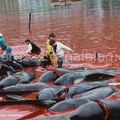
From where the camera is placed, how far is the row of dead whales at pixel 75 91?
9.67 m

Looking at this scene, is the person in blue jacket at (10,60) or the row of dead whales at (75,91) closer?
the row of dead whales at (75,91)

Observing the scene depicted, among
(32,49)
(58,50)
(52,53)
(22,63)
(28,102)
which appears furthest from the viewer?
(32,49)

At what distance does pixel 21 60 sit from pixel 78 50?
5339 mm

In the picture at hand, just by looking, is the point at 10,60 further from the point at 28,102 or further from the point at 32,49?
the point at 28,102

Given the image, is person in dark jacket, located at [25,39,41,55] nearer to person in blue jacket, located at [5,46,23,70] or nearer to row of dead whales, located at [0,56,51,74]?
row of dead whales, located at [0,56,51,74]

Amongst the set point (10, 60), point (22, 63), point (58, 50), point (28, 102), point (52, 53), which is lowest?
point (22, 63)

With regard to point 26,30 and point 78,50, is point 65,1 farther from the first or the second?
point 78,50

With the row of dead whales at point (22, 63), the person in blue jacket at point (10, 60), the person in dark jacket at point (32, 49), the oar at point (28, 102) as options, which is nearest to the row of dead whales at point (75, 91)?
the oar at point (28, 102)

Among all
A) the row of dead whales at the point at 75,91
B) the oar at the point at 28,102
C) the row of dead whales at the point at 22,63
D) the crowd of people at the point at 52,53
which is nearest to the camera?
the row of dead whales at the point at 75,91

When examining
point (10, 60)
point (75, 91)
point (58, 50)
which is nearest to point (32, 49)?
point (10, 60)

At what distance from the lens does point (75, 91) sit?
476 inches

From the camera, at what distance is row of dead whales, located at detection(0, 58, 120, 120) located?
967 centimetres

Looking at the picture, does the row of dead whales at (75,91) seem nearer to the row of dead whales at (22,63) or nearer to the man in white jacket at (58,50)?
the row of dead whales at (22,63)

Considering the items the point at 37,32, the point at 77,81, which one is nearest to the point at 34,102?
the point at 77,81
